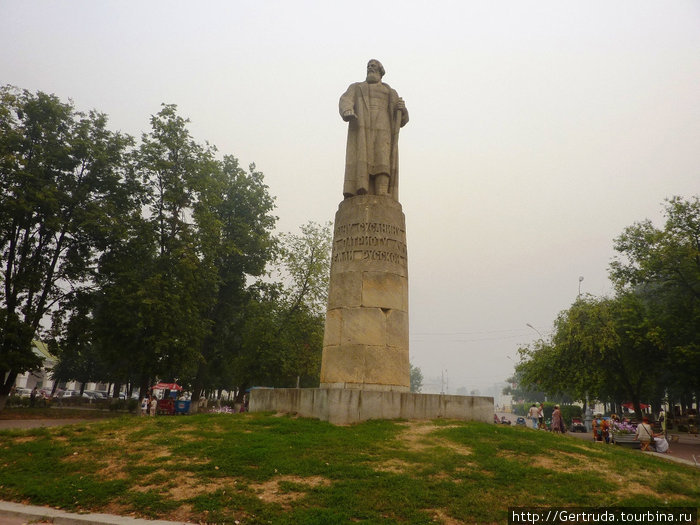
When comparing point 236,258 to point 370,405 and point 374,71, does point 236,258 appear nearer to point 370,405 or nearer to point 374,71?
point 374,71

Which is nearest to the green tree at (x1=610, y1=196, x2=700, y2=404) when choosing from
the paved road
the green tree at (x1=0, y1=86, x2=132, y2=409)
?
the paved road

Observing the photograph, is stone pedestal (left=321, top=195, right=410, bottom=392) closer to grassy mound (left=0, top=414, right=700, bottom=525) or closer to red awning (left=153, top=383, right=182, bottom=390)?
grassy mound (left=0, top=414, right=700, bottom=525)

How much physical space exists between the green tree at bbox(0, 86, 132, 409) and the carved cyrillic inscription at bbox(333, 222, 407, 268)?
47.0 feet

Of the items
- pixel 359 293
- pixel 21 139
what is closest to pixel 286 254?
pixel 21 139

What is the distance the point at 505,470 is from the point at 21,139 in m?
23.1

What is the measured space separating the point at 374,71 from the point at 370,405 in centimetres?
910

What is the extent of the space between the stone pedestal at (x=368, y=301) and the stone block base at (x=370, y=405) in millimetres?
806

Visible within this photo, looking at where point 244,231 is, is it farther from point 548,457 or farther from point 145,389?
point 548,457

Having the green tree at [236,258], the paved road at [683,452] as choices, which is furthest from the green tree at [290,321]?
the paved road at [683,452]

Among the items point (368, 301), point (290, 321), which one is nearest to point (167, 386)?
A: point (290, 321)

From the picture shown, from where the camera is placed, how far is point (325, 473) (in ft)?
23.7

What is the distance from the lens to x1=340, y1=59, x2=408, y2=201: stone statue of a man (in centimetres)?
1330

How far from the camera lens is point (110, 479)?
7270 millimetres

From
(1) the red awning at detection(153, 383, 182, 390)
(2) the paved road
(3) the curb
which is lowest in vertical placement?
(3) the curb
